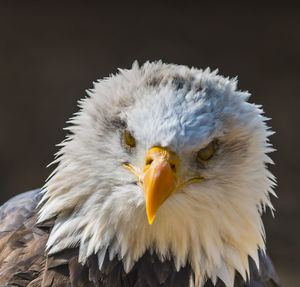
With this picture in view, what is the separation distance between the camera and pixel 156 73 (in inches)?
80.4

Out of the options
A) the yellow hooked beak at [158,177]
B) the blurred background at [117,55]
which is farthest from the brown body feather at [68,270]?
the blurred background at [117,55]

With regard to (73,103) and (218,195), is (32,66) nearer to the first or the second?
(73,103)

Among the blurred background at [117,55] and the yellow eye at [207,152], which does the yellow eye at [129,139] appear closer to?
the yellow eye at [207,152]

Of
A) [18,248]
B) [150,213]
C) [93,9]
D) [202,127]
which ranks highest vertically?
[93,9]

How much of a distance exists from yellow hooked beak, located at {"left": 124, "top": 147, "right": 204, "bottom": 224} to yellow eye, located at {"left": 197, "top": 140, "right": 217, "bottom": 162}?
10 cm

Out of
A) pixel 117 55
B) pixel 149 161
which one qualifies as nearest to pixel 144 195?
pixel 149 161

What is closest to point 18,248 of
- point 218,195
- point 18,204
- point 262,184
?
point 18,204

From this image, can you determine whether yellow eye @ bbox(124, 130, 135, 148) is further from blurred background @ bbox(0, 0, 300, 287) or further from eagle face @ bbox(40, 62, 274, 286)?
blurred background @ bbox(0, 0, 300, 287)

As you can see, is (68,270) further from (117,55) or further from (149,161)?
(117,55)

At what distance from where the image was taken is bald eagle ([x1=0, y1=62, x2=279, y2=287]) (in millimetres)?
1891

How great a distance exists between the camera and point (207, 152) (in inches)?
75.1

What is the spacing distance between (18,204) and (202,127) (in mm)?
979

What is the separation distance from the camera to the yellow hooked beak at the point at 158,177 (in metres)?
1.73

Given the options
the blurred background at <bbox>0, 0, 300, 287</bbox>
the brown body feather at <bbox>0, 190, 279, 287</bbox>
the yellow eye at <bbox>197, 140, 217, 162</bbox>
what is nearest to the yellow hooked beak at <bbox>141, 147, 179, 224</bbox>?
the yellow eye at <bbox>197, 140, 217, 162</bbox>
